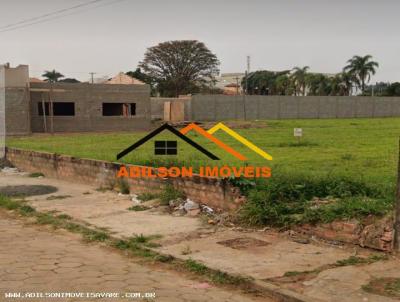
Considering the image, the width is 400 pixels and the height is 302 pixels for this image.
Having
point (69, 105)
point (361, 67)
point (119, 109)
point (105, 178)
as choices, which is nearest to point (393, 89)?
point (361, 67)

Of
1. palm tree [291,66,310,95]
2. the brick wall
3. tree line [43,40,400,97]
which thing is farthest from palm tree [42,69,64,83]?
the brick wall

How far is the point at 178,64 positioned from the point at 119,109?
31462 millimetres

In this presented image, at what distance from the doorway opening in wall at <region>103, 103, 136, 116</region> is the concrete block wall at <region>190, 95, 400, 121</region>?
9887 mm

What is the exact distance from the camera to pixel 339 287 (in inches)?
184

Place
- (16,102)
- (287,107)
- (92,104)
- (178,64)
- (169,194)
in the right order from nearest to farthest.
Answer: (169,194)
(16,102)
(92,104)
(287,107)
(178,64)

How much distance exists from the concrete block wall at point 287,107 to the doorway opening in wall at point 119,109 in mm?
9887

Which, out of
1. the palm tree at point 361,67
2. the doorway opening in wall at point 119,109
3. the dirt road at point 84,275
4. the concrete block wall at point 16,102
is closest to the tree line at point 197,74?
the palm tree at point 361,67

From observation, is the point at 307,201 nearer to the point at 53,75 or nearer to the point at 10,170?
the point at 10,170

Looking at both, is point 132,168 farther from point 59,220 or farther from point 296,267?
point 296,267

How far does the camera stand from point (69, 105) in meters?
33.2

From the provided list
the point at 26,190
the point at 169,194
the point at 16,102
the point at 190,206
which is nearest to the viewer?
the point at 190,206

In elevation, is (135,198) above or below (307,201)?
below

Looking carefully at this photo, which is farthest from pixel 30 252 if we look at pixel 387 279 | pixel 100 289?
pixel 387 279

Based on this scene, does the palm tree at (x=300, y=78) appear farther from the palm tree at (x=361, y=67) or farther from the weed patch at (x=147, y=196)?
the weed patch at (x=147, y=196)
